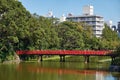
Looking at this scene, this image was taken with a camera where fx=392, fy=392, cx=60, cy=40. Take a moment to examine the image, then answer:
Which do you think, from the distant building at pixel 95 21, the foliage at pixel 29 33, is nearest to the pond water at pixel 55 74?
the foliage at pixel 29 33

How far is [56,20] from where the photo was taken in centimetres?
10731

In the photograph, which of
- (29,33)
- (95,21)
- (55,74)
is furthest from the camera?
(95,21)

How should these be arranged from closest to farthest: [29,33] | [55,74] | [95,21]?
[55,74] → [29,33] → [95,21]

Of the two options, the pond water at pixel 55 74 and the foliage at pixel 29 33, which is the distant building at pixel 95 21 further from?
the pond water at pixel 55 74

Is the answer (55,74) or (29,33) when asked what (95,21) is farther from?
(55,74)

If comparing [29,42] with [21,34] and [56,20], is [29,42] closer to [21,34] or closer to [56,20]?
[21,34]

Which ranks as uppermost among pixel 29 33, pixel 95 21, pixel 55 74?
pixel 95 21

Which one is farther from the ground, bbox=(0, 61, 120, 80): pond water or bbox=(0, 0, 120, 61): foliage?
bbox=(0, 0, 120, 61): foliage

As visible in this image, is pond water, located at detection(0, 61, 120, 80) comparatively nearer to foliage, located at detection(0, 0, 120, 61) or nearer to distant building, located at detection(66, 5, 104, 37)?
foliage, located at detection(0, 0, 120, 61)

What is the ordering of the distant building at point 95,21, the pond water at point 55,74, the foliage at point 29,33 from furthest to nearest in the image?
the distant building at point 95,21, the foliage at point 29,33, the pond water at point 55,74

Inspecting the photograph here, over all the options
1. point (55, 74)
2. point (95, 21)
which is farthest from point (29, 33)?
point (95, 21)

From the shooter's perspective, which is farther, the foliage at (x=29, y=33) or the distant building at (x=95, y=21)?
the distant building at (x=95, y=21)

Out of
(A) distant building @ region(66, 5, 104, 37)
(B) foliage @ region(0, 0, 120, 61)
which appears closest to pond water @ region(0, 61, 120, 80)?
(B) foliage @ region(0, 0, 120, 61)

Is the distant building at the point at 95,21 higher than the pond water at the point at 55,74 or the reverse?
higher
